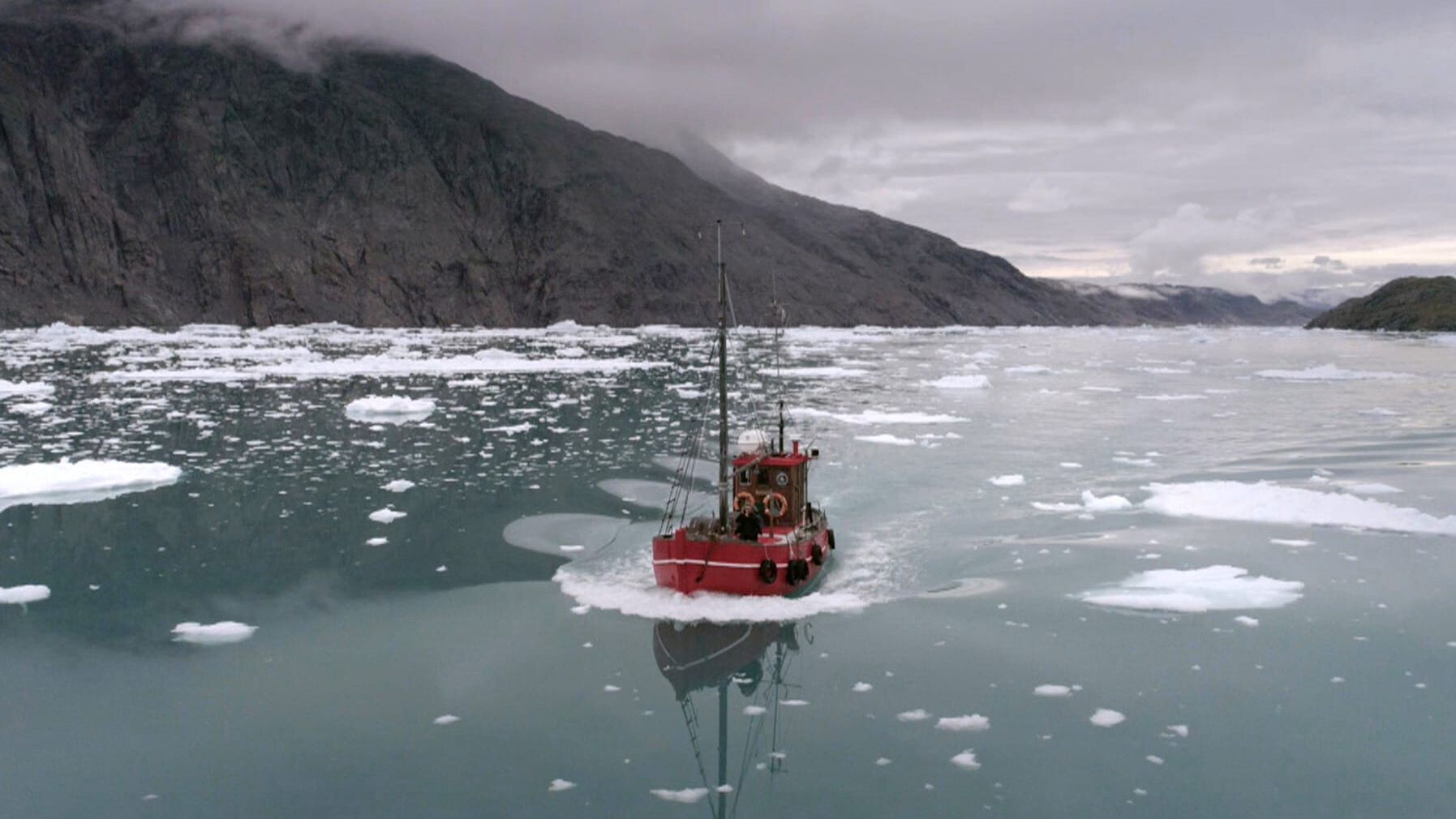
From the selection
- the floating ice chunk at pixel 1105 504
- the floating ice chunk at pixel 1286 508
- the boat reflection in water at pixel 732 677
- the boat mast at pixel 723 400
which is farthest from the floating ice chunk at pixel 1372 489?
the boat reflection in water at pixel 732 677

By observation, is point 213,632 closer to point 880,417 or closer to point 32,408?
point 880,417

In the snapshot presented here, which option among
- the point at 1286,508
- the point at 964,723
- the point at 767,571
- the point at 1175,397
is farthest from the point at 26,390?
the point at 1175,397

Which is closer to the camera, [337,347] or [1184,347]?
[337,347]

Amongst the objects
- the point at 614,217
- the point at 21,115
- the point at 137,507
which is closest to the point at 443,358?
the point at 137,507

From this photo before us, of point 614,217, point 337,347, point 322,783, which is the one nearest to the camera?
point 322,783

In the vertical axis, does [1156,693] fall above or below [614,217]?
below

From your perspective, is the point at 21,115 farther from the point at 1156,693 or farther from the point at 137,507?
the point at 1156,693

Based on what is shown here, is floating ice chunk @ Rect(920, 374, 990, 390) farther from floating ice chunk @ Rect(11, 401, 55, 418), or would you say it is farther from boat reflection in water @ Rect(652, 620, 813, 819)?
boat reflection in water @ Rect(652, 620, 813, 819)
